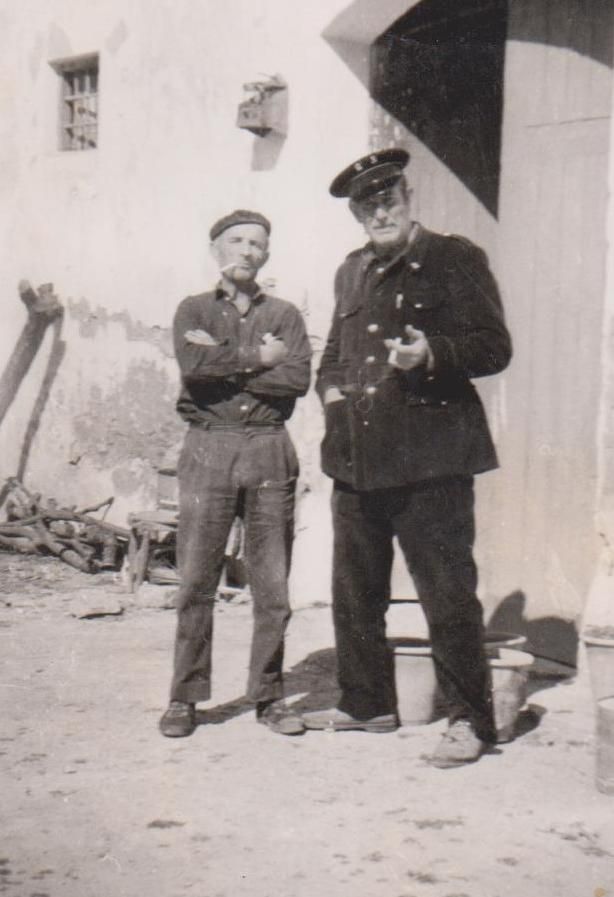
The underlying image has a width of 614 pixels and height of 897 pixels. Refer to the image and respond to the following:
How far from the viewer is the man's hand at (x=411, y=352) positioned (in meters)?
4.41

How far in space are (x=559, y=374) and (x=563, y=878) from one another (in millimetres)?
3150

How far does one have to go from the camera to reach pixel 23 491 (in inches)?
379

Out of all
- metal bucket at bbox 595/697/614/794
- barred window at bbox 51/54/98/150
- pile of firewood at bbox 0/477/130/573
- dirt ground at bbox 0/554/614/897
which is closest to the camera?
dirt ground at bbox 0/554/614/897

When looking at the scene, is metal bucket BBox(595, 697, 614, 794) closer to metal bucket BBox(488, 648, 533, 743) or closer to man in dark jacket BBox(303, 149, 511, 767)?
man in dark jacket BBox(303, 149, 511, 767)

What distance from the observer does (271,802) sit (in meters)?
4.27

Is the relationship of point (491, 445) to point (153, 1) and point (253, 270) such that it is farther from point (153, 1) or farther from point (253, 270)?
point (153, 1)

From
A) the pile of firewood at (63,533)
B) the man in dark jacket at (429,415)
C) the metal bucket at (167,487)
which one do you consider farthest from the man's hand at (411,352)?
the pile of firewood at (63,533)

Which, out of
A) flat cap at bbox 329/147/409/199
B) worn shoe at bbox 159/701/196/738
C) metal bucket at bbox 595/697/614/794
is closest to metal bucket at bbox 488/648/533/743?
metal bucket at bbox 595/697/614/794

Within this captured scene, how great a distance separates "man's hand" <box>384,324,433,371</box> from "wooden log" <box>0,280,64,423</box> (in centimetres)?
560

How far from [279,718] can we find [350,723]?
0.28m

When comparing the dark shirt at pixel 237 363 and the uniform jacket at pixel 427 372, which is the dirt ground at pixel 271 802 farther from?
the dark shirt at pixel 237 363

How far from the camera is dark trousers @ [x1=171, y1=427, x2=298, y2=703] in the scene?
492 centimetres

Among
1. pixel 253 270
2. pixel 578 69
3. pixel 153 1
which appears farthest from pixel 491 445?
pixel 153 1

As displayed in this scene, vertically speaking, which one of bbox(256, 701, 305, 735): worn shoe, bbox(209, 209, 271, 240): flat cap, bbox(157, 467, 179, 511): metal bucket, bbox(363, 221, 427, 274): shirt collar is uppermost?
bbox(209, 209, 271, 240): flat cap
